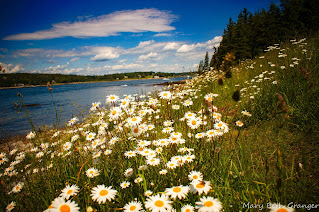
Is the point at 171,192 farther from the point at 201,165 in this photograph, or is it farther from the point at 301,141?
the point at 301,141

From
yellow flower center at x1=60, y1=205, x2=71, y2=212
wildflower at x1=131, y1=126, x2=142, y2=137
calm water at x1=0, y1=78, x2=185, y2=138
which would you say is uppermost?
wildflower at x1=131, y1=126, x2=142, y2=137

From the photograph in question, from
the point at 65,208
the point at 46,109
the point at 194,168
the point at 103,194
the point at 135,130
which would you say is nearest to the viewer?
the point at 65,208

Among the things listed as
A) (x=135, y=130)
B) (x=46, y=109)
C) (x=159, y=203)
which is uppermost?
(x=135, y=130)

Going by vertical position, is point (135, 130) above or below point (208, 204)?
above

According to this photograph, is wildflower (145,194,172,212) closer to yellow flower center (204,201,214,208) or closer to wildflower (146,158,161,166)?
yellow flower center (204,201,214,208)

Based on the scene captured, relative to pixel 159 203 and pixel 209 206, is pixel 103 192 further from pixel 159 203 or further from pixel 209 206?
pixel 209 206

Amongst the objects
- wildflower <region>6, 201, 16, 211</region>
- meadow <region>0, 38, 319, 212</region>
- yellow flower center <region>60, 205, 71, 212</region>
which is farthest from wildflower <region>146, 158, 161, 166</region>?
wildflower <region>6, 201, 16, 211</region>

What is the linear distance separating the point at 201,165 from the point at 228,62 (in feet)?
4.41

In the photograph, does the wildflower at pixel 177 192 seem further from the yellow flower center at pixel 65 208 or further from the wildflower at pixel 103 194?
the yellow flower center at pixel 65 208

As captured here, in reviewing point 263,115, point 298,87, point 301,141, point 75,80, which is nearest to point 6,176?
point 301,141

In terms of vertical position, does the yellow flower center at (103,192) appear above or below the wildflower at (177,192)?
below

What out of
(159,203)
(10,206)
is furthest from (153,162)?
(10,206)

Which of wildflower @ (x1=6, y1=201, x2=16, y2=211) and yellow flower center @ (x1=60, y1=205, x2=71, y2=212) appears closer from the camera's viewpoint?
yellow flower center @ (x1=60, y1=205, x2=71, y2=212)

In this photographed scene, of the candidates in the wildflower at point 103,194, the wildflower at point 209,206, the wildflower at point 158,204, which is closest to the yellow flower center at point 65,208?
the wildflower at point 103,194
